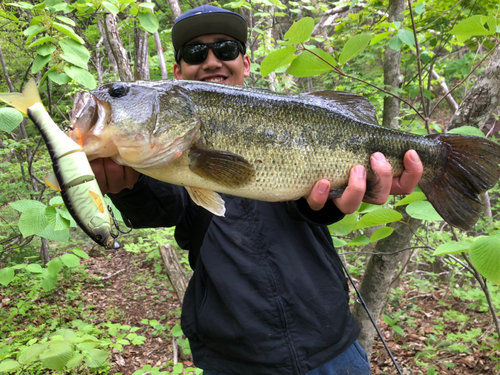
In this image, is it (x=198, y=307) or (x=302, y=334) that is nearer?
(x=302, y=334)

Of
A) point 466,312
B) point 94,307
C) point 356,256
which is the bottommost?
point 94,307

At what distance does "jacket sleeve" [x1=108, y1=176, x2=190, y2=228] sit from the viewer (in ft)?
5.75

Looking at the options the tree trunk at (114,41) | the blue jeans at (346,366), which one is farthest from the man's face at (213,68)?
the tree trunk at (114,41)

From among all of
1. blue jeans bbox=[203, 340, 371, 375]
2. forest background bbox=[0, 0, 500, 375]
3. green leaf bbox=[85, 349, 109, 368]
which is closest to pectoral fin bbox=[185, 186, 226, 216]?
forest background bbox=[0, 0, 500, 375]

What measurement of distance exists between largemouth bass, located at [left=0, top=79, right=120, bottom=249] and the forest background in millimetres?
245

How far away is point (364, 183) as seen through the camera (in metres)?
1.75

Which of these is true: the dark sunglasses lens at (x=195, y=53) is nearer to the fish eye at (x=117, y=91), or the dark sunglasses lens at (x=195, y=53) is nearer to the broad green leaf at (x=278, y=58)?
the broad green leaf at (x=278, y=58)

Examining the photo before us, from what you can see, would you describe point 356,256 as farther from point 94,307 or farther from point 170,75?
point 170,75

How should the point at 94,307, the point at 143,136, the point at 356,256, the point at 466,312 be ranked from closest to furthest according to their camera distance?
the point at 143,136 → the point at 466,312 → the point at 94,307 → the point at 356,256

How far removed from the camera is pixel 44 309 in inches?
199

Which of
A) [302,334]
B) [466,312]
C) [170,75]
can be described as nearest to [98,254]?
[170,75]

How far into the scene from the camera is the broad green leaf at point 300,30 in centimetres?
175

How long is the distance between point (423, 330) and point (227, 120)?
4.79 m

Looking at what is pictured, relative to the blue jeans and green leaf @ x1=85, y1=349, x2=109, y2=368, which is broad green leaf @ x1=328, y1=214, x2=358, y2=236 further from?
green leaf @ x1=85, y1=349, x2=109, y2=368
